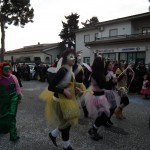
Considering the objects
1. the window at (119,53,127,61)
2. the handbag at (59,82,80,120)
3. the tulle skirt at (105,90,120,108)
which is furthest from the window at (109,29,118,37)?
the handbag at (59,82,80,120)

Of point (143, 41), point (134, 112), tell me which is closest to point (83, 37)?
point (143, 41)

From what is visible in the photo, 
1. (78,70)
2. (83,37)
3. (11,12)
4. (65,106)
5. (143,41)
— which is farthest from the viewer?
(83,37)

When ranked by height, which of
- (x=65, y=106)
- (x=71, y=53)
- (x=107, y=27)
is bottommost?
→ (x=65, y=106)

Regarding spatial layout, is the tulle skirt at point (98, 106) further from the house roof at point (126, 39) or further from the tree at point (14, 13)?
the tree at point (14, 13)

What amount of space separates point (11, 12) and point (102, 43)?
34.6 feet

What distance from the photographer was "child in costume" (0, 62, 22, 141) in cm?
601

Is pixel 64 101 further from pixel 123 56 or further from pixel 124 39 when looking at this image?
pixel 123 56

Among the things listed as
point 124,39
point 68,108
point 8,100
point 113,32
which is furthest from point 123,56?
point 68,108

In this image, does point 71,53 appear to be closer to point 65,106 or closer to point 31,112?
point 65,106

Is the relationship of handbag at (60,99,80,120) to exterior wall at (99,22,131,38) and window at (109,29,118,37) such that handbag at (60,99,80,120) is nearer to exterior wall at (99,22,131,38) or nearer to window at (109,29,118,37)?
exterior wall at (99,22,131,38)

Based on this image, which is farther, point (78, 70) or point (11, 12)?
point (11, 12)

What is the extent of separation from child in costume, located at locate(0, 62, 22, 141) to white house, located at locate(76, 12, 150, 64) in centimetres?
1647

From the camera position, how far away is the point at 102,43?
2947 cm

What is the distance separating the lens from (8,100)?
6164 millimetres
